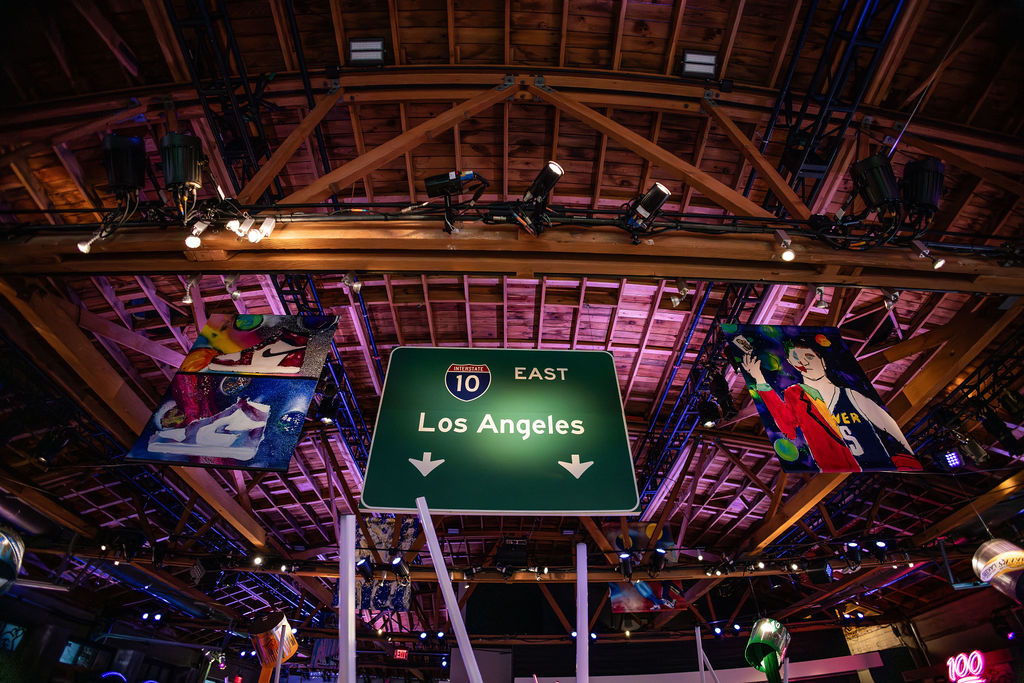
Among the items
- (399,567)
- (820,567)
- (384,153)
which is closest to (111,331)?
(384,153)

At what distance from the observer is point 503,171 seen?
682 centimetres

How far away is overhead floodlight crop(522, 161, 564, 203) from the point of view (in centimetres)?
418

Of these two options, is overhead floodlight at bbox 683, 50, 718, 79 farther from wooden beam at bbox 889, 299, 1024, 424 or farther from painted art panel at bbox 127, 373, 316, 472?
painted art panel at bbox 127, 373, 316, 472

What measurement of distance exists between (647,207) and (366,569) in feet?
36.6

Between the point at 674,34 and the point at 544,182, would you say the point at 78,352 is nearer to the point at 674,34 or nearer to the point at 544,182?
the point at 544,182

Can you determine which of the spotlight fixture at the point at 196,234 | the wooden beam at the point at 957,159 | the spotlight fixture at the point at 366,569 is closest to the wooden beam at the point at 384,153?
the spotlight fixture at the point at 196,234

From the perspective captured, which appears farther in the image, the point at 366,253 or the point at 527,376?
the point at 366,253

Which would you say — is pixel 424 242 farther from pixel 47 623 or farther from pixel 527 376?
pixel 47 623

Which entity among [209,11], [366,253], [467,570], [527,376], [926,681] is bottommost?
[926,681]

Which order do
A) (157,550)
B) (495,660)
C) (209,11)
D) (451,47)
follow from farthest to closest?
(495,660)
(157,550)
(451,47)
(209,11)

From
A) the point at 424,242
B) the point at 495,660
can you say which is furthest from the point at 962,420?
the point at 495,660

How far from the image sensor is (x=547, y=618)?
18188mm

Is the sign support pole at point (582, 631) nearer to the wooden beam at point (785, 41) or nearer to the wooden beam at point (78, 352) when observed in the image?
the wooden beam at point (785, 41)

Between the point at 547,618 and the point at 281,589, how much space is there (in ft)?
34.5
